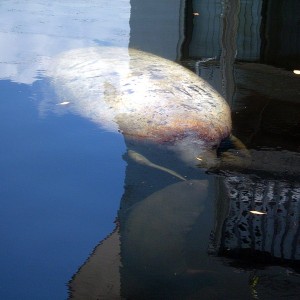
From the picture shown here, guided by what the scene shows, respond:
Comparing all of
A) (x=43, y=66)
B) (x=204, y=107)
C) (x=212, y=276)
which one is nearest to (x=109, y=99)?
(x=204, y=107)

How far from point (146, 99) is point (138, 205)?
1177mm

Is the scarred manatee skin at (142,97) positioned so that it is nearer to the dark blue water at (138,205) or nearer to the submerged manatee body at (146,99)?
the submerged manatee body at (146,99)

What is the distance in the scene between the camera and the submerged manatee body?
3.52 metres

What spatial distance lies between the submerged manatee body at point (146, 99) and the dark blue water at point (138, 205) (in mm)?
98

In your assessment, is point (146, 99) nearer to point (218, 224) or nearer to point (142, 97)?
point (142, 97)

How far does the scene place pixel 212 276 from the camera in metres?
2.27

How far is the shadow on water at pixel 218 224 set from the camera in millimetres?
2219

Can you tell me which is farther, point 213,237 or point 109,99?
point 109,99

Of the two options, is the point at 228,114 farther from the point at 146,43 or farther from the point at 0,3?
the point at 0,3

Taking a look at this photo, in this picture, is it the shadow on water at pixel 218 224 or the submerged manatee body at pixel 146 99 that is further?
the submerged manatee body at pixel 146 99

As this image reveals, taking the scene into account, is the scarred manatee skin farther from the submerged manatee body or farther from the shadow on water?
the shadow on water

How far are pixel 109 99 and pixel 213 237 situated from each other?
5.31 ft

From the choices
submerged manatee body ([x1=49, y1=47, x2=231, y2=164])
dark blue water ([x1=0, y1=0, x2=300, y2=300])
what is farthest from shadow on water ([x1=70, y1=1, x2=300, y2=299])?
submerged manatee body ([x1=49, y1=47, x2=231, y2=164])

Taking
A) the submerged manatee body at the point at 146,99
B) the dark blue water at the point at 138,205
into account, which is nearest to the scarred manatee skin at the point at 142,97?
the submerged manatee body at the point at 146,99
